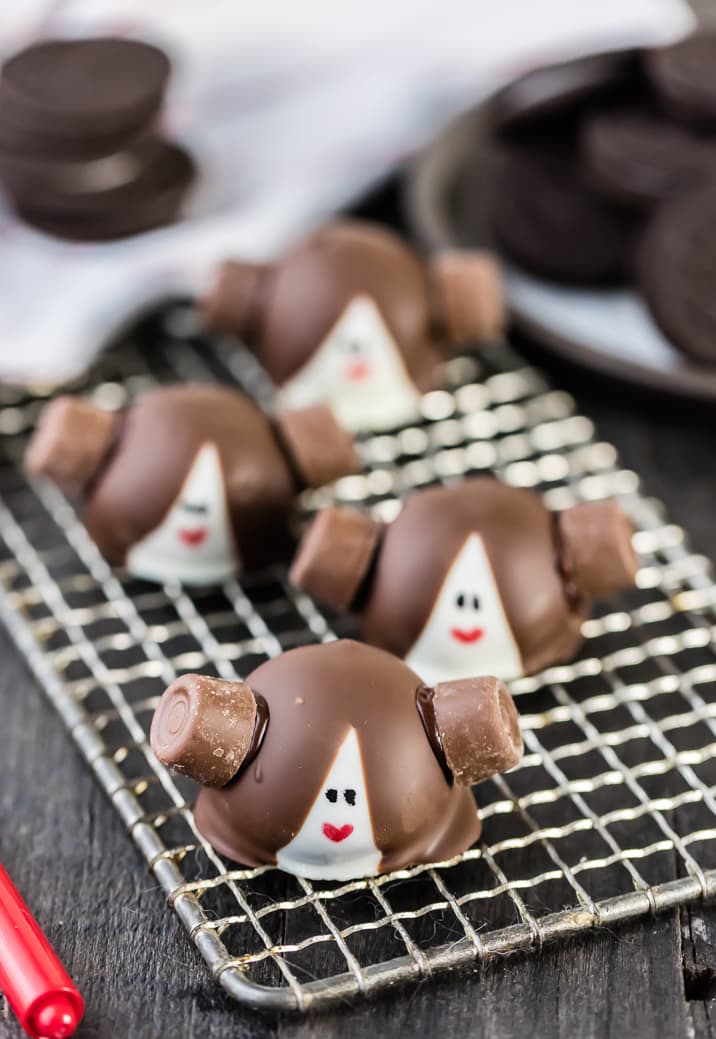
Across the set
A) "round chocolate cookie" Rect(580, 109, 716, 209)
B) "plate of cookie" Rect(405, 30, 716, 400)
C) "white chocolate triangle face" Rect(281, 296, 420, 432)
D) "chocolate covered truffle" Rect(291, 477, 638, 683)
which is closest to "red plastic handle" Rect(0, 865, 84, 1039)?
"chocolate covered truffle" Rect(291, 477, 638, 683)

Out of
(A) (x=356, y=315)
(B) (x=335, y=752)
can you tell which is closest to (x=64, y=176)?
(A) (x=356, y=315)

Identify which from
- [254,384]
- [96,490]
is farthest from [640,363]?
[96,490]

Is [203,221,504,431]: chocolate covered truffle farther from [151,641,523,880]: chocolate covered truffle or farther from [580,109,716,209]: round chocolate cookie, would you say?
[151,641,523,880]: chocolate covered truffle

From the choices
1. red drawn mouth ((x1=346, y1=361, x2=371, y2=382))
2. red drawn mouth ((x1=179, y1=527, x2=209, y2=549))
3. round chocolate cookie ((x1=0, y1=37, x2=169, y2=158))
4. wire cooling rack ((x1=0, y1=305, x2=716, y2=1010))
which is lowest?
wire cooling rack ((x1=0, y1=305, x2=716, y2=1010))

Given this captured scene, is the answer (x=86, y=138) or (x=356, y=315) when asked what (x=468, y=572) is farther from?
(x=86, y=138)

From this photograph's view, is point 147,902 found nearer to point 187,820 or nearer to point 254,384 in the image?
point 187,820

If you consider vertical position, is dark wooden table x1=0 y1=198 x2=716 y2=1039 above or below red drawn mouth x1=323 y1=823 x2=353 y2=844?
below
